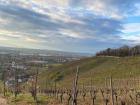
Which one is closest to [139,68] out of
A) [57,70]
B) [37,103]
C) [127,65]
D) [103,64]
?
[127,65]

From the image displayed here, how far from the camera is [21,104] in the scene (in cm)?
5284

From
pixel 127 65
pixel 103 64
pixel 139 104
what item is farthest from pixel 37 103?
pixel 103 64

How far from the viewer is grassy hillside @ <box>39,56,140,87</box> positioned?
138 metres

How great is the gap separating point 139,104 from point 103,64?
122173mm

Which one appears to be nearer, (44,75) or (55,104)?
(55,104)

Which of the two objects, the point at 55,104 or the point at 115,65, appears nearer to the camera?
the point at 55,104

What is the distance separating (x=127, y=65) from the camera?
5950 inches

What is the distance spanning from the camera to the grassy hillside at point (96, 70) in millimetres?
138375

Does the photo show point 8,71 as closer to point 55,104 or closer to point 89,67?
point 89,67

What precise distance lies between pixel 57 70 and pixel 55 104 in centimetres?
12210

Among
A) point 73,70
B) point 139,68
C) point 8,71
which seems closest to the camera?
point 139,68

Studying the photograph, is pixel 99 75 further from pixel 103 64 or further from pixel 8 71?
pixel 8 71

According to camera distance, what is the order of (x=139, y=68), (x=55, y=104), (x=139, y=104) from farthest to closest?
(x=139, y=68) < (x=55, y=104) < (x=139, y=104)

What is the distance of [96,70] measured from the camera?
15788cm
